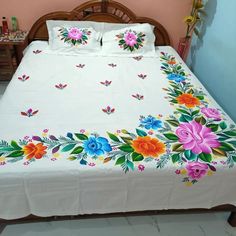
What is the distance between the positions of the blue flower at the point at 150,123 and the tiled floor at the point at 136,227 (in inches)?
26.0

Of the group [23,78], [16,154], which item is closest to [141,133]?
[16,154]

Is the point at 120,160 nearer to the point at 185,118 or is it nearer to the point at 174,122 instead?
the point at 174,122

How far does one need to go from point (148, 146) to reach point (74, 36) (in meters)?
1.65

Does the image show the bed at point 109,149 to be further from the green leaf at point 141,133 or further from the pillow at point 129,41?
the pillow at point 129,41

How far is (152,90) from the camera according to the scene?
2137mm

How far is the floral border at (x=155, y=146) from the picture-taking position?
1435 mm

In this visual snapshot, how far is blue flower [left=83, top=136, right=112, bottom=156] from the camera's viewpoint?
148 cm

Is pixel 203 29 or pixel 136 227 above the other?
pixel 203 29

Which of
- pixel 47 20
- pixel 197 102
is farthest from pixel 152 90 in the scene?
pixel 47 20

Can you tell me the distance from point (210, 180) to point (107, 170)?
630mm

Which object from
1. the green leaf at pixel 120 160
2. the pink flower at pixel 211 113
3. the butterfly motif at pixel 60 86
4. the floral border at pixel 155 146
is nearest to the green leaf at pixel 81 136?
the floral border at pixel 155 146

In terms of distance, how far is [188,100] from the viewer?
205 centimetres

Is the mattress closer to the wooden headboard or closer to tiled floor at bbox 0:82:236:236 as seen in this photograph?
tiled floor at bbox 0:82:236:236

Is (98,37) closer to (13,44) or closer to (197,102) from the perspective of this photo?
(13,44)
